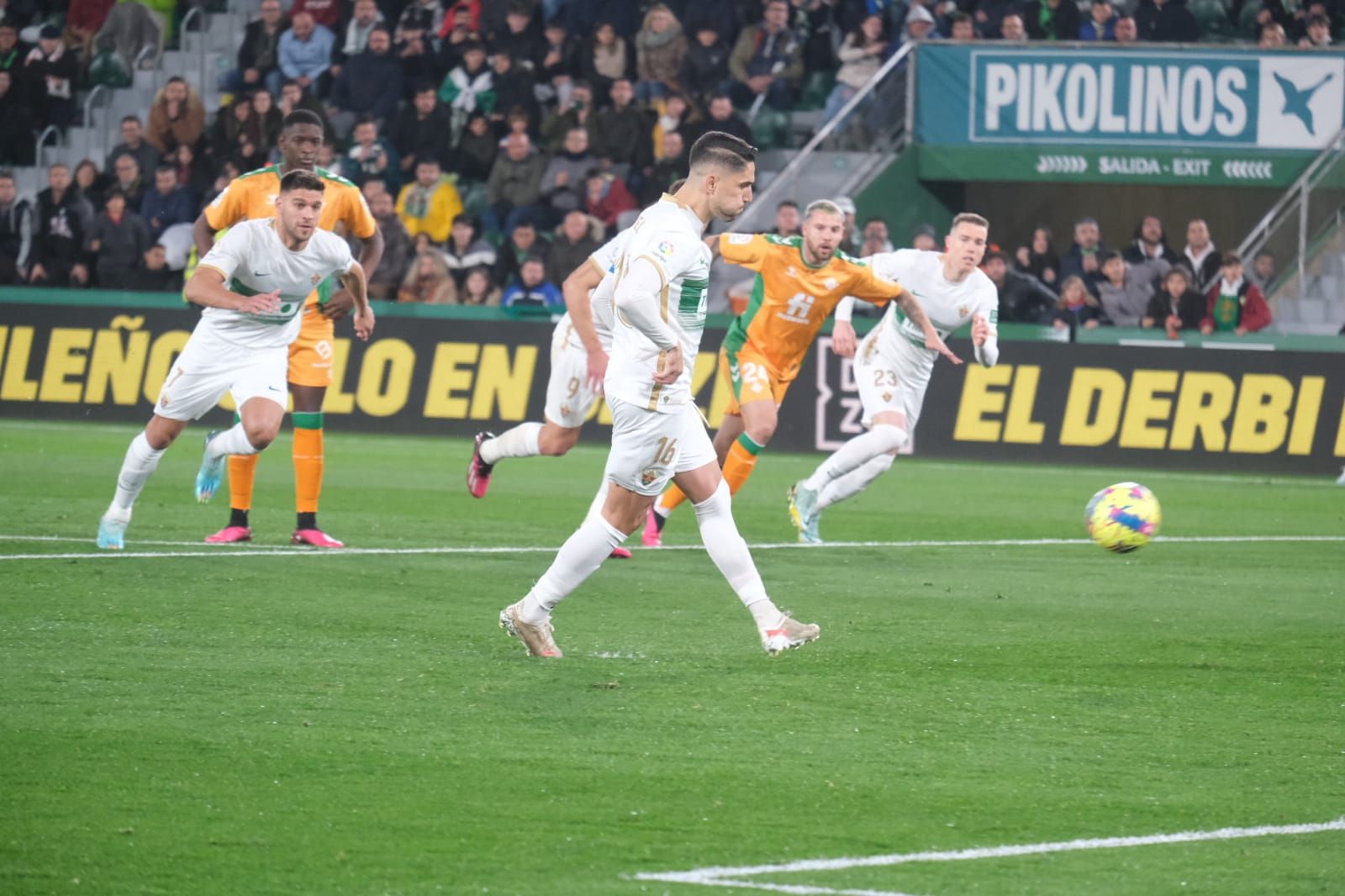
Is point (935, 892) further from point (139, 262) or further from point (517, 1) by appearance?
point (517, 1)

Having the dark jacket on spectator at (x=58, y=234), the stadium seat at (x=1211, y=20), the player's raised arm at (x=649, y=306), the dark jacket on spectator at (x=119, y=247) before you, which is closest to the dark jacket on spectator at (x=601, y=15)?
the dark jacket on spectator at (x=119, y=247)

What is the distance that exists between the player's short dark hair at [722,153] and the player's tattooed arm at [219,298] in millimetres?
3623

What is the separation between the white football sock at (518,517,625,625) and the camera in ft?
25.6

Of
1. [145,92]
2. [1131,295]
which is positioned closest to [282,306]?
[1131,295]

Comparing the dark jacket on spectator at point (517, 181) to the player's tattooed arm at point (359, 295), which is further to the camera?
the dark jacket on spectator at point (517, 181)

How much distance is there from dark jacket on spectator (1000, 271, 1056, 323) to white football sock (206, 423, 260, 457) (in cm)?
1116

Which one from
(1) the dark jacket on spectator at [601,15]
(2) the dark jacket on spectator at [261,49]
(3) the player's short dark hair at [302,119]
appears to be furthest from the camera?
(2) the dark jacket on spectator at [261,49]

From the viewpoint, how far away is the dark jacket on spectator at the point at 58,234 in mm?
23375

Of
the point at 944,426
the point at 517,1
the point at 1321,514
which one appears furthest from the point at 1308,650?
the point at 517,1

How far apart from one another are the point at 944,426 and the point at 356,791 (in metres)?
14.6

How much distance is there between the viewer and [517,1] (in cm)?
2552

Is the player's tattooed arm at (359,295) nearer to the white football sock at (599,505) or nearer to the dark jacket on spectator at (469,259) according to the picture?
the white football sock at (599,505)

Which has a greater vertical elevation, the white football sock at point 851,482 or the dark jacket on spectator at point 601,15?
the dark jacket on spectator at point 601,15

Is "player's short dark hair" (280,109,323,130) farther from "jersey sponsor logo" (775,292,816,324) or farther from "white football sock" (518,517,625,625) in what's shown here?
"white football sock" (518,517,625,625)
